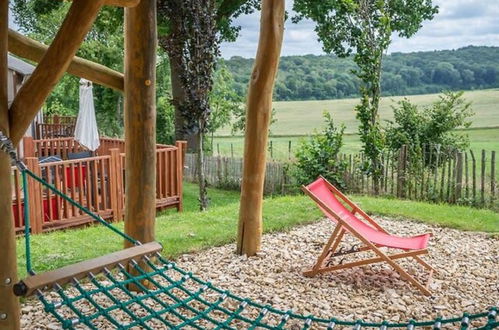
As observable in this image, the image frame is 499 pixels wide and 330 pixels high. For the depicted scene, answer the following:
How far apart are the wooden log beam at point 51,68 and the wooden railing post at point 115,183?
17.9 ft

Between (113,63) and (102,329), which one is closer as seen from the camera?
(102,329)

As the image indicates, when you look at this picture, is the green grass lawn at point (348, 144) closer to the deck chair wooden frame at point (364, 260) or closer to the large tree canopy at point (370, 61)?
the large tree canopy at point (370, 61)

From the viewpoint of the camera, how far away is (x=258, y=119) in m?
5.07

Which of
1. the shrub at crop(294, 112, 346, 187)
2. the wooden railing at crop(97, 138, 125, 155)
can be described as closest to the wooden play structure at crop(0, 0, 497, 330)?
the shrub at crop(294, 112, 346, 187)

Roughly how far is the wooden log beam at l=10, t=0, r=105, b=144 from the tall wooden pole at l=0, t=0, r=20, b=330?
7cm

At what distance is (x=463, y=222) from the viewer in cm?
701

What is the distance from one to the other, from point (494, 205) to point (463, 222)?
7.27 feet

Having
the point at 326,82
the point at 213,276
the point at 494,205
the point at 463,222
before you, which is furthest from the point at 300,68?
the point at 213,276

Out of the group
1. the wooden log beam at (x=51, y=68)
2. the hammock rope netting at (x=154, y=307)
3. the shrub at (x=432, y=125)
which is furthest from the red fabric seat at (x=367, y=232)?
the shrub at (x=432, y=125)

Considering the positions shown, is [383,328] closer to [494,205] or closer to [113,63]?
[494,205]

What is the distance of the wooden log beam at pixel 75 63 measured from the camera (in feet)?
11.6

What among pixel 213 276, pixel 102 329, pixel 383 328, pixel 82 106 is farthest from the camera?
pixel 82 106

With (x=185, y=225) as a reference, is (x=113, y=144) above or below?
above

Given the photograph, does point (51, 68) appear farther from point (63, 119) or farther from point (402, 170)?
point (63, 119)
